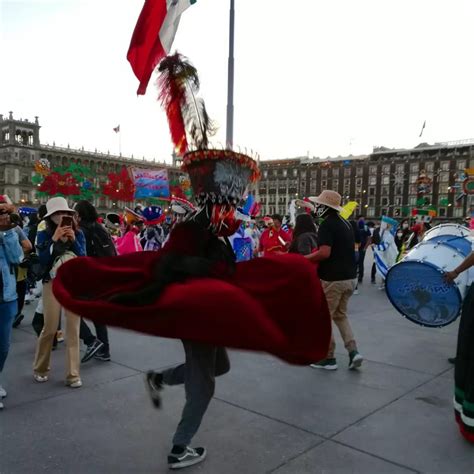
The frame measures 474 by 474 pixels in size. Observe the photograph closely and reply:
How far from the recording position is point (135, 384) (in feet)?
14.1

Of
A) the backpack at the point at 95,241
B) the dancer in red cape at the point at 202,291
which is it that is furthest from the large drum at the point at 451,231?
the backpack at the point at 95,241

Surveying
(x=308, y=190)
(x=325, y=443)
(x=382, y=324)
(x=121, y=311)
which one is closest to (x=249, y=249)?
(x=382, y=324)

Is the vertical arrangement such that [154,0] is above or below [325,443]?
above

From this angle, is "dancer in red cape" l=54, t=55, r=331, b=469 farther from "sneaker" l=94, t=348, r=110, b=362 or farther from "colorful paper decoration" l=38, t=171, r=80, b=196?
"colorful paper decoration" l=38, t=171, r=80, b=196

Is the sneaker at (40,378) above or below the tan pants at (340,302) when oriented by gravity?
below

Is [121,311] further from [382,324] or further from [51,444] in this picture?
[382,324]

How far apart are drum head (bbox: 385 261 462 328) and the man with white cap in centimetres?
58

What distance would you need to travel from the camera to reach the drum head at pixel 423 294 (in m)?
4.59

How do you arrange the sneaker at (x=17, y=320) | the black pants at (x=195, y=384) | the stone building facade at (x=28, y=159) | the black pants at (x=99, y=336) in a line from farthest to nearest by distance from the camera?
the stone building facade at (x=28, y=159)
the sneaker at (x=17, y=320)
the black pants at (x=99, y=336)
the black pants at (x=195, y=384)

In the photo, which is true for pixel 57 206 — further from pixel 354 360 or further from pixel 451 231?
pixel 451 231

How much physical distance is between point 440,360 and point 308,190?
10032 cm

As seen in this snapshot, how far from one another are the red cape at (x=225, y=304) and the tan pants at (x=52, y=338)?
1.48m

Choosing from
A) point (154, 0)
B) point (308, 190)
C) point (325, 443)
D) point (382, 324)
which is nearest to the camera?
point (325, 443)

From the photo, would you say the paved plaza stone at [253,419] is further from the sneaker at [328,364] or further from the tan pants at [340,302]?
the tan pants at [340,302]
